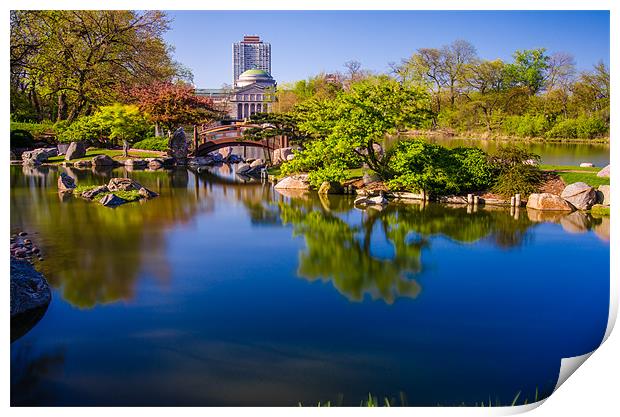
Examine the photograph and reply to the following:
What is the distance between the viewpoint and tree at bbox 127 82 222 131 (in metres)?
19.0

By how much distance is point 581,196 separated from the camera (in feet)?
33.3

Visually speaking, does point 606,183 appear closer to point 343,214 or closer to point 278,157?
point 343,214

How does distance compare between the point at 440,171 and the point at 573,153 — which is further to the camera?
the point at 573,153

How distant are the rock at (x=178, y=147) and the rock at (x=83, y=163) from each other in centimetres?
225

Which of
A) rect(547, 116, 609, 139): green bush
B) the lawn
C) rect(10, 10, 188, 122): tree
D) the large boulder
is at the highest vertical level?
rect(10, 10, 188, 122): tree

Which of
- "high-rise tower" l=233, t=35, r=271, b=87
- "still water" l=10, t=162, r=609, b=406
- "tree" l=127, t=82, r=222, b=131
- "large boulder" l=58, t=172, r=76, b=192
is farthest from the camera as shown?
"high-rise tower" l=233, t=35, r=271, b=87

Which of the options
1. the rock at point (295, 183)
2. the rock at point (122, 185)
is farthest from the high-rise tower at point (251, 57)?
the rock at point (122, 185)

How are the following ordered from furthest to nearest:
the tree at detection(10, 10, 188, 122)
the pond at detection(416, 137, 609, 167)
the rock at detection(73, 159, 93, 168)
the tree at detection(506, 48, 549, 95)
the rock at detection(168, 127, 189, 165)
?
the tree at detection(506, 48, 549, 95)
the rock at detection(168, 127, 189, 165)
the rock at detection(73, 159, 93, 168)
the tree at detection(10, 10, 188, 122)
the pond at detection(416, 137, 609, 167)

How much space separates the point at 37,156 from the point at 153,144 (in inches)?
135

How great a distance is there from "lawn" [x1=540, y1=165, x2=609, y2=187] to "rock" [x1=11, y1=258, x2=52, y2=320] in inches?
348

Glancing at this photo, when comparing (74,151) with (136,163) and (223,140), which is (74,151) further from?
(223,140)

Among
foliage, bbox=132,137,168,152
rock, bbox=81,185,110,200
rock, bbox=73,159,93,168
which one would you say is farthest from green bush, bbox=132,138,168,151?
rock, bbox=81,185,110,200

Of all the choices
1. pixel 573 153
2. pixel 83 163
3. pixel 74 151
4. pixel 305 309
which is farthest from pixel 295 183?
pixel 305 309

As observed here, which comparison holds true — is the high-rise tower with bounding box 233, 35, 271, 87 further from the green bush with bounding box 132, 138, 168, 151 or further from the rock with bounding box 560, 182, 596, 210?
the rock with bounding box 560, 182, 596, 210
